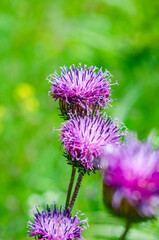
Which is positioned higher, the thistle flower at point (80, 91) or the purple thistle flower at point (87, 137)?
the thistle flower at point (80, 91)

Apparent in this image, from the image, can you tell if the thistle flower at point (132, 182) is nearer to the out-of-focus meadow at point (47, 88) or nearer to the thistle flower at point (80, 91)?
the thistle flower at point (80, 91)

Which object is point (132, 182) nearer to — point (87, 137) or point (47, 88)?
point (87, 137)

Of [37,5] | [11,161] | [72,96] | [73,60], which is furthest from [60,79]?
[37,5]

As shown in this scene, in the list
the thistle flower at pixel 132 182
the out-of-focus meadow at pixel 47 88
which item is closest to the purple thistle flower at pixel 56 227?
the thistle flower at pixel 132 182

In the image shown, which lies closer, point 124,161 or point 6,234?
point 124,161

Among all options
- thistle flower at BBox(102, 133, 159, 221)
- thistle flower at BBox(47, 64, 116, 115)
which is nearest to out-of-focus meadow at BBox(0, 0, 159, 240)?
thistle flower at BBox(47, 64, 116, 115)

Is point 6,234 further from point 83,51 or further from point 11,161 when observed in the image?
point 83,51
